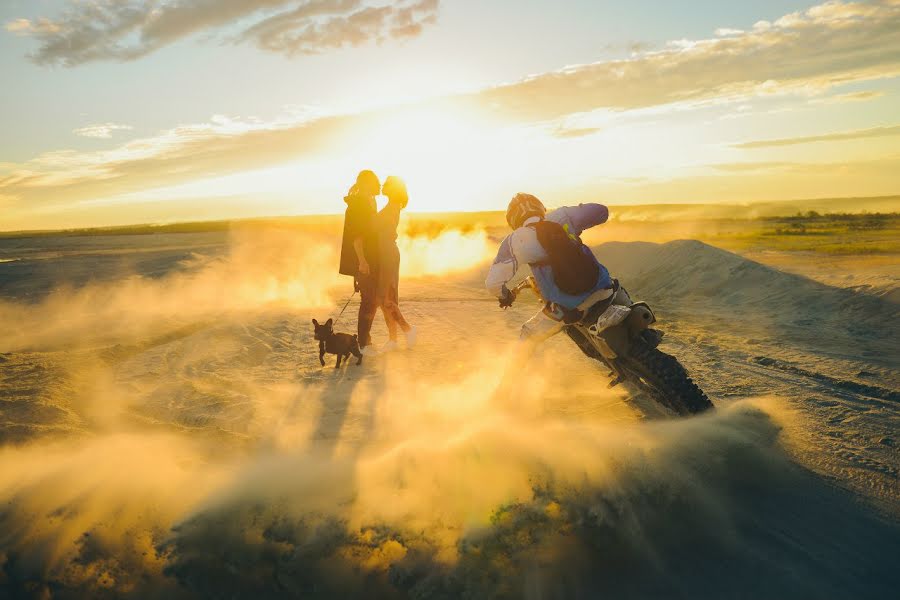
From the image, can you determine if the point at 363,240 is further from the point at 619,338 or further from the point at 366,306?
the point at 619,338

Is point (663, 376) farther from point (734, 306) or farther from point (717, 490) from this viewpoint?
point (734, 306)

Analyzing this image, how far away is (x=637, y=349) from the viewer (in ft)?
14.5

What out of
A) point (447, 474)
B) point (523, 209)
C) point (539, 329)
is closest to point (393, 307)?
point (539, 329)

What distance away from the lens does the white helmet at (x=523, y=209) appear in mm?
4641

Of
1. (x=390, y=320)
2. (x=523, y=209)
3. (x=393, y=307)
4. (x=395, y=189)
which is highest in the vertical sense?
(x=395, y=189)

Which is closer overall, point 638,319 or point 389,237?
point 638,319

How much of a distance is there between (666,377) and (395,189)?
4899 mm

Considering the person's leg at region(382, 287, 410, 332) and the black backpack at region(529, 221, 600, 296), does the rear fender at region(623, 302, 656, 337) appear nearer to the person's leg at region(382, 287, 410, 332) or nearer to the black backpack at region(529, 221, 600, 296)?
the black backpack at region(529, 221, 600, 296)

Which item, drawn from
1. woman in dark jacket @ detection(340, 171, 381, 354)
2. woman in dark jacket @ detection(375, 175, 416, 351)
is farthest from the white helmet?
woman in dark jacket @ detection(375, 175, 416, 351)

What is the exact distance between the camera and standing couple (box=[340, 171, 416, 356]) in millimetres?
7602

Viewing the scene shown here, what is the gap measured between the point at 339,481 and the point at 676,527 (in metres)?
2.19

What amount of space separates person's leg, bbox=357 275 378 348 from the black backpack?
384cm

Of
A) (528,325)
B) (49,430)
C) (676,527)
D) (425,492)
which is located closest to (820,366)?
(528,325)

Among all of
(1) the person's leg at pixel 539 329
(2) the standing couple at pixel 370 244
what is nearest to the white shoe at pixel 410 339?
(2) the standing couple at pixel 370 244
